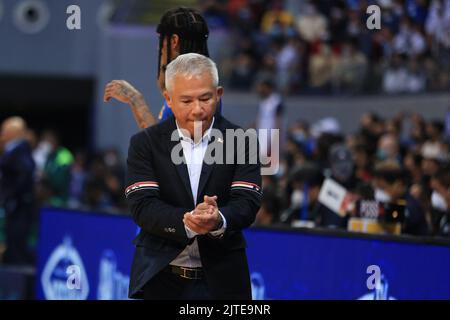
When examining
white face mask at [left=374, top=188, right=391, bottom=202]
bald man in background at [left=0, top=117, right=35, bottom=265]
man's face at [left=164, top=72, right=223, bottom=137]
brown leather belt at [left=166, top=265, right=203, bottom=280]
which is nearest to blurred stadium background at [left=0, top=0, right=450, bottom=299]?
white face mask at [left=374, top=188, right=391, bottom=202]

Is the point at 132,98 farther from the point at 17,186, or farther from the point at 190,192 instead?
the point at 17,186

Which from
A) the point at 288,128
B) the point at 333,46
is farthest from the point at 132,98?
the point at 288,128

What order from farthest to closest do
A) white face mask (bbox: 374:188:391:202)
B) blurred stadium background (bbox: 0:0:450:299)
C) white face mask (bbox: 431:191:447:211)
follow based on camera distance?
white face mask (bbox: 374:188:391:202), white face mask (bbox: 431:191:447:211), blurred stadium background (bbox: 0:0:450:299)

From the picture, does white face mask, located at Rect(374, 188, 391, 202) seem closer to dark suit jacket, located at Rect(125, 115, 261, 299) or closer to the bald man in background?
dark suit jacket, located at Rect(125, 115, 261, 299)

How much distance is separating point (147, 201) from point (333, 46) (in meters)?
15.8

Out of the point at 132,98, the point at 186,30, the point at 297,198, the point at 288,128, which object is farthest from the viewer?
the point at 288,128

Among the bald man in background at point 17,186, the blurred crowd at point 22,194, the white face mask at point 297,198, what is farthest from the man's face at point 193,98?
the bald man in background at point 17,186

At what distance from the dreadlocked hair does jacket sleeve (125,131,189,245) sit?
78 cm

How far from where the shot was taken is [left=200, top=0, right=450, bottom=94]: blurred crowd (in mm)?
17656

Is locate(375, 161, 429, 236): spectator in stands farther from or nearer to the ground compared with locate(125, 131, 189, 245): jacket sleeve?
farther from the ground

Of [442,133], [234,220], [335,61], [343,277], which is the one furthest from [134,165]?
[335,61]

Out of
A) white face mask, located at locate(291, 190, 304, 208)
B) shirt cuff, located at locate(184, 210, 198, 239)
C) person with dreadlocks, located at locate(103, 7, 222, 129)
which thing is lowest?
shirt cuff, located at locate(184, 210, 198, 239)

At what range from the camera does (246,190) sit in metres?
4.85
